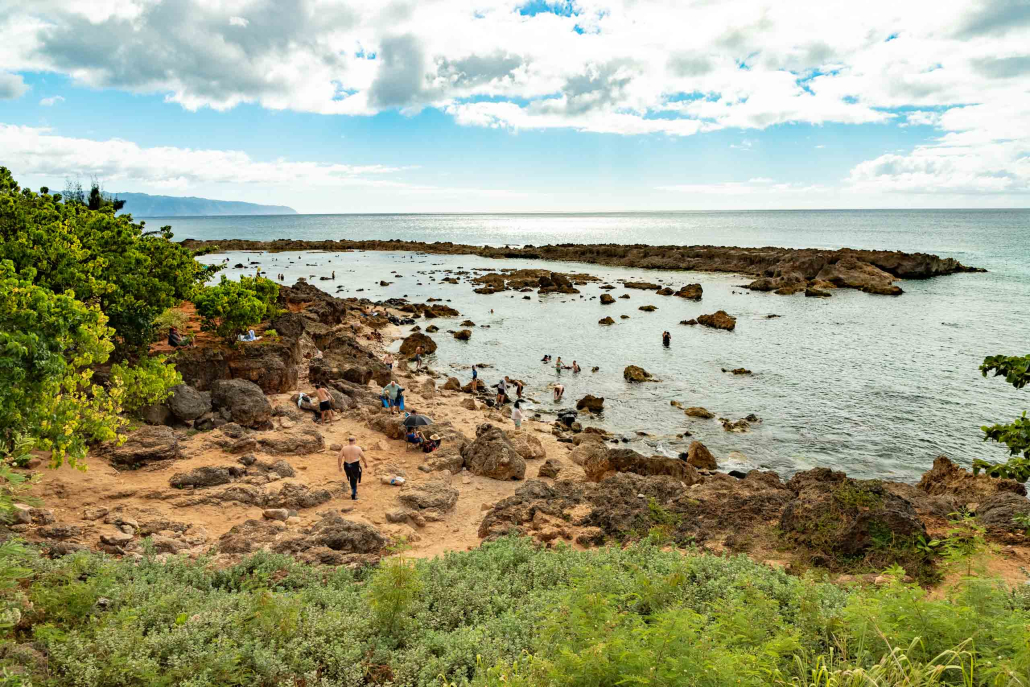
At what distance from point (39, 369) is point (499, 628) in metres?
10.3

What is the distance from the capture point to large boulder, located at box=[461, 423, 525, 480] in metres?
18.3

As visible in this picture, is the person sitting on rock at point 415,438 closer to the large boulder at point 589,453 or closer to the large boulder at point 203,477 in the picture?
the large boulder at point 589,453

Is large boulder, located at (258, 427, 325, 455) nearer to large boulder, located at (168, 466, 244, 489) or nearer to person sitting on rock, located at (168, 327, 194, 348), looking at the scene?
large boulder, located at (168, 466, 244, 489)

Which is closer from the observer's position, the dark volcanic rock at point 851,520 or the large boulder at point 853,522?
the large boulder at point 853,522

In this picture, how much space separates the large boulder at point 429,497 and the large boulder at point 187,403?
8554 millimetres

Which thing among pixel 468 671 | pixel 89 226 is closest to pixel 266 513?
pixel 468 671

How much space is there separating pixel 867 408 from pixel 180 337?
3533 centimetres

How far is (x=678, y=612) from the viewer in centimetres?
553

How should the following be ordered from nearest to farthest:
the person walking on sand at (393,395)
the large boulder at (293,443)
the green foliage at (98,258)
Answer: the green foliage at (98,258), the large boulder at (293,443), the person walking on sand at (393,395)

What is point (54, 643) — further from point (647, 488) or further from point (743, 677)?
point (647, 488)

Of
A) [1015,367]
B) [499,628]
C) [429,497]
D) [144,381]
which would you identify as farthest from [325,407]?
[1015,367]

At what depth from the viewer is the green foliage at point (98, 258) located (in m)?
16.3

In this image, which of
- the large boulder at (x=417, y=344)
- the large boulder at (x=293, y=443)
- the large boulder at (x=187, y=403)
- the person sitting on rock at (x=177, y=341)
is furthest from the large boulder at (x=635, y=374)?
the person sitting on rock at (x=177, y=341)

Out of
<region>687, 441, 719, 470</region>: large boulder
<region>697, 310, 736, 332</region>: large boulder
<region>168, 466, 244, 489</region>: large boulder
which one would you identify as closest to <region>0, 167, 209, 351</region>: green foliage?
<region>168, 466, 244, 489</region>: large boulder
